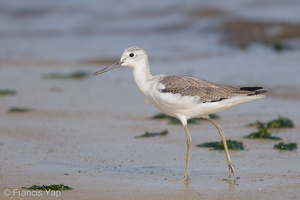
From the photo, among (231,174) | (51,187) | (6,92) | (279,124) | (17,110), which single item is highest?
(6,92)

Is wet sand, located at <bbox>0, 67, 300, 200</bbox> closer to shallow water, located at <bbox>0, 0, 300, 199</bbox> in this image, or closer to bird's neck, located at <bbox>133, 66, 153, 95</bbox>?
shallow water, located at <bbox>0, 0, 300, 199</bbox>

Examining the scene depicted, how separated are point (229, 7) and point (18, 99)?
451 inches

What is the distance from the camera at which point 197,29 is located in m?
19.9

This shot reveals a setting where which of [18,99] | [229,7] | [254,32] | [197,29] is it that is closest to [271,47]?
[254,32]

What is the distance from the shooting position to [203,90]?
285 inches

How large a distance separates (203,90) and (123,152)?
1671 mm

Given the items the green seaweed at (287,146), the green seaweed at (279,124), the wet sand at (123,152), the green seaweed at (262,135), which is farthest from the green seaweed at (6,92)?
the green seaweed at (287,146)

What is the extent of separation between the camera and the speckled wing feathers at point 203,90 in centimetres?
713

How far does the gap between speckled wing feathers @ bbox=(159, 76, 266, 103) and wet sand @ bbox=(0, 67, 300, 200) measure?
0.92m

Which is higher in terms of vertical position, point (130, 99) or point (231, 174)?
point (130, 99)

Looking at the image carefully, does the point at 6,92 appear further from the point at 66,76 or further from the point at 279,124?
the point at 279,124

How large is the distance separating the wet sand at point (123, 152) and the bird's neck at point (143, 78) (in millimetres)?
1003

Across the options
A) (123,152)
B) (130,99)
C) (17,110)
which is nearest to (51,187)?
(123,152)

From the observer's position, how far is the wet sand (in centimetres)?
654
